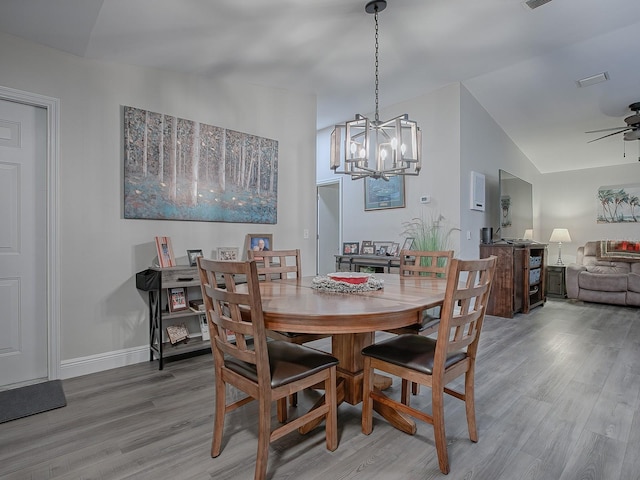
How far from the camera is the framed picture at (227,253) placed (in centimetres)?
318

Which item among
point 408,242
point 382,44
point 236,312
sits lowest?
point 236,312

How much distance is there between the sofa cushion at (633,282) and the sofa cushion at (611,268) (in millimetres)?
126

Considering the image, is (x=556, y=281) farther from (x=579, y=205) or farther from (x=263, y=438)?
(x=263, y=438)

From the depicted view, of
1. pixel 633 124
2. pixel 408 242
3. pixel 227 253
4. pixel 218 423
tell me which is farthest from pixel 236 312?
pixel 633 124

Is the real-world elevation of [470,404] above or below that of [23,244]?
below

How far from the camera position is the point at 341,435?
180cm

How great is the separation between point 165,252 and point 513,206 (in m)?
4.78

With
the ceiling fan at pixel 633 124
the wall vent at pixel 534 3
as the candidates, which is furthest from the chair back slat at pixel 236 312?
the ceiling fan at pixel 633 124

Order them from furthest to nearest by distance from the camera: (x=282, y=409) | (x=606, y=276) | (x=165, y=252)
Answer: (x=606, y=276) → (x=165, y=252) → (x=282, y=409)

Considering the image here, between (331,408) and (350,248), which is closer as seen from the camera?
(331,408)

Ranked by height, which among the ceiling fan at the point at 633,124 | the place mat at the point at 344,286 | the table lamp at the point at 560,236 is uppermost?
the ceiling fan at the point at 633,124

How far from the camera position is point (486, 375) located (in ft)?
8.53

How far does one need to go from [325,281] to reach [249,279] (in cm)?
75

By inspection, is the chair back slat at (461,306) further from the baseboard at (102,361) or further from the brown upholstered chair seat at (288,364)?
the baseboard at (102,361)
